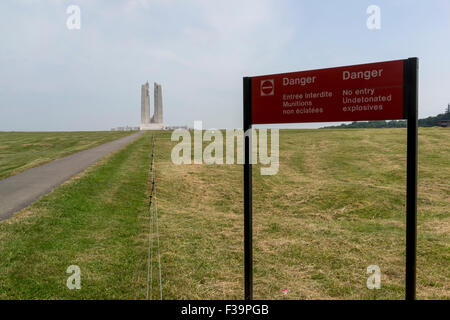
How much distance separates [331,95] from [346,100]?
0.19 meters

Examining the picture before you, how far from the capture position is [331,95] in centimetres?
400

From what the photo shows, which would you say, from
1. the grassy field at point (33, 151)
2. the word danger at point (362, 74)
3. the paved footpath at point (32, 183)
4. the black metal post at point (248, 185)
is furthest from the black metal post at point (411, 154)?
the grassy field at point (33, 151)

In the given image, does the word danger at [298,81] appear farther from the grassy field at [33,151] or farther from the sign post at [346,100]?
the grassy field at [33,151]

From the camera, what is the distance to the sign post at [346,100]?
3660 millimetres

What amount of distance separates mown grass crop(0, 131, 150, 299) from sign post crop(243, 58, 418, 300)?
2.38 m

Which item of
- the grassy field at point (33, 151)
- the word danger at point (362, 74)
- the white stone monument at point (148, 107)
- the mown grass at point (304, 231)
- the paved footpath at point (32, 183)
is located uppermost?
the white stone monument at point (148, 107)

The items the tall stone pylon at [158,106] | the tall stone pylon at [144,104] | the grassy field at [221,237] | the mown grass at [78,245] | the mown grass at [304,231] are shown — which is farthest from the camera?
the tall stone pylon at [158,106]

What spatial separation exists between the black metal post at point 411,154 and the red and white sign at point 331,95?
8 centimetres

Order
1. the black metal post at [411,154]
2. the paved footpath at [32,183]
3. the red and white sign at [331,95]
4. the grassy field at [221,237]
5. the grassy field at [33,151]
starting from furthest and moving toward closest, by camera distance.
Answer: the grassy field at [33,151] < the paved footpath at [32,183] < the grassy field at [221,237] < the red and white sign at [331,95] < the black metal post at [411,154]

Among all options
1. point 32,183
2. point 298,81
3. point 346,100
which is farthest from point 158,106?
point 346,100

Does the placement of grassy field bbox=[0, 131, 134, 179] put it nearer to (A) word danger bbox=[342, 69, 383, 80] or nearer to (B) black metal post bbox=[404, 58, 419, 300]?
(A) word danger bbox=[342, 69, 383, 80]

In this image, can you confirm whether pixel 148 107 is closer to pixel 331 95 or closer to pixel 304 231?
pixel 304 231
